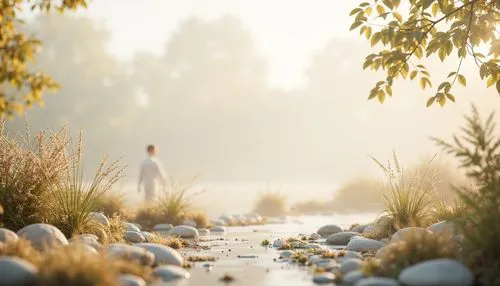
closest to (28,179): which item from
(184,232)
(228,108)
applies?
(184,232)

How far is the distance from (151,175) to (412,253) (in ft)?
40.9

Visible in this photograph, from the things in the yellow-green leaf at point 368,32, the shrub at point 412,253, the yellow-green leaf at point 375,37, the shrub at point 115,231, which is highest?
the yellow-green leaf at point 368,32

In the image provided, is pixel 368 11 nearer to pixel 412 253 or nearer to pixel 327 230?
pixel 412 253

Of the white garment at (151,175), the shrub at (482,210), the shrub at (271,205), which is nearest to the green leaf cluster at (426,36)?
the shrub at (482,210)

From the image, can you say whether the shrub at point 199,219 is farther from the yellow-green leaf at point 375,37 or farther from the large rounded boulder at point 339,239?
the yellow-green leaf at point 375,37

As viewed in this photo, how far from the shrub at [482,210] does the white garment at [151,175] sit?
38.4 ft

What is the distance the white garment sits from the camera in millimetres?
18500

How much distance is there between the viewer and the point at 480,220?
22.7 feet

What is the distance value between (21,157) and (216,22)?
253ft

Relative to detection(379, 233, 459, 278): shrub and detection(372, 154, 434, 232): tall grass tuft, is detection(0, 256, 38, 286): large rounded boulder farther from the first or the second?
detection(372, 154, 434, 232): tall grass tuft

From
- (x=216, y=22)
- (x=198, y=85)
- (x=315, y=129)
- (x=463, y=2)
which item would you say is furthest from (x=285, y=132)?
(x=463, y=2)

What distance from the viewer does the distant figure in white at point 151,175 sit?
1850 cm

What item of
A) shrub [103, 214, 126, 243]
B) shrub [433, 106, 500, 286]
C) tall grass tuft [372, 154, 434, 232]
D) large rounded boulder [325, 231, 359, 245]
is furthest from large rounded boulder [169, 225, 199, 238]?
shrub [433, 106, 500, 286]

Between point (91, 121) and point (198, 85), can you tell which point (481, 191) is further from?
point (198, 85)
